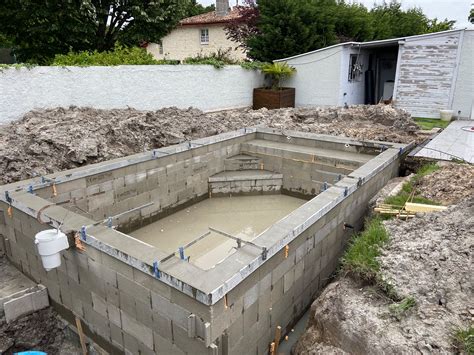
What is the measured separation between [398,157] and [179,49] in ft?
65.8

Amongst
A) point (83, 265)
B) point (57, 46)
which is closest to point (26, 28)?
point (57, 46)

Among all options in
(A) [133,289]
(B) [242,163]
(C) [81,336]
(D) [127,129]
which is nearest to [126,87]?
(D) [127,129]

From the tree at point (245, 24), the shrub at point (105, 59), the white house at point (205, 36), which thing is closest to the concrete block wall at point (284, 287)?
the shrub at point (105, 59)

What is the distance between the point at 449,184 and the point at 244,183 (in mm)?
4571

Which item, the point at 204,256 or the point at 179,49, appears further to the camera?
the point at 179,49

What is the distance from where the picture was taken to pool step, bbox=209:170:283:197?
9.25 m

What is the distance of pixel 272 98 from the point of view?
15.2 metres

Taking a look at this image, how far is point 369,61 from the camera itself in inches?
697

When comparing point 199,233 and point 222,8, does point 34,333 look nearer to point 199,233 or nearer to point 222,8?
point 199,233

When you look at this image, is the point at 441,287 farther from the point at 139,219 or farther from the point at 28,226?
the point at 139,219

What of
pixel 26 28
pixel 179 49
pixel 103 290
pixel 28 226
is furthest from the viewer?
pixel 179 49

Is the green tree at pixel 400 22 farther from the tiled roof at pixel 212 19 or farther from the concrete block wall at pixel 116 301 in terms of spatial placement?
the concrete block wall at pixel 116 301

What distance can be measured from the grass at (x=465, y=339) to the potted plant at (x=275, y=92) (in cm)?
1272

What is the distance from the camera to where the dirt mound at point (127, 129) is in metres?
7.33
